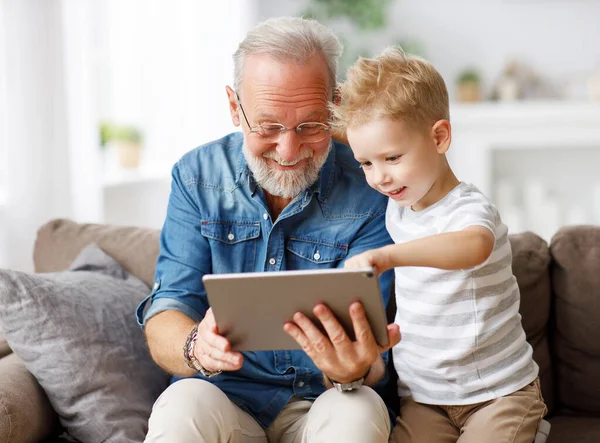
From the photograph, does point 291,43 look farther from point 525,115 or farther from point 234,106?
point 525,115

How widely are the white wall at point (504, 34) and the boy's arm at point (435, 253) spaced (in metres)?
4.23

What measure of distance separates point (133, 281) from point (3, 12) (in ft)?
4.66

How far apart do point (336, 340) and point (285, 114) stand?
21.3 inches

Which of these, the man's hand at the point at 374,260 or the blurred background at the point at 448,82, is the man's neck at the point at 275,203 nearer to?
the man's hand at the point at 374,260

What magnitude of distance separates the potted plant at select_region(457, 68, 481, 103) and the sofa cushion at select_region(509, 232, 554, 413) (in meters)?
3.35

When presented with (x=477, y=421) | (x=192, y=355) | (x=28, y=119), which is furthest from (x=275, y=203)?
(x=28, y=119)

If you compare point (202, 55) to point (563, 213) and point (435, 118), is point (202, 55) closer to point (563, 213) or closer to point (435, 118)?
point (563, 213)

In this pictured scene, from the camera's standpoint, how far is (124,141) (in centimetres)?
451

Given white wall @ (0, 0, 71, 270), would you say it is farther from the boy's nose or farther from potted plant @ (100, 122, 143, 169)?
the boy's nose

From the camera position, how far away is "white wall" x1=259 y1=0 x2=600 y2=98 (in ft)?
17.6

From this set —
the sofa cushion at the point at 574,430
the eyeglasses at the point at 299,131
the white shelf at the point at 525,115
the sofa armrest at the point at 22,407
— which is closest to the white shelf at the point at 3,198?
the sofa armrest at the point at 22,407

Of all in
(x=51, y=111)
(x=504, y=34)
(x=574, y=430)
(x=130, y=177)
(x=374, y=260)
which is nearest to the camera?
(x=374, y=260)

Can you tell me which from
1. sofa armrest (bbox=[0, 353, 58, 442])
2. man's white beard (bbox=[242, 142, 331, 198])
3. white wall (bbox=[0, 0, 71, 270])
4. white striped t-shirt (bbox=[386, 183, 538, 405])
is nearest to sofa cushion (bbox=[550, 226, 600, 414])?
white striped t-shirt (bbox=[386, 183, 538, 405])

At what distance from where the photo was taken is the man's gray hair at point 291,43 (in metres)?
1.76
